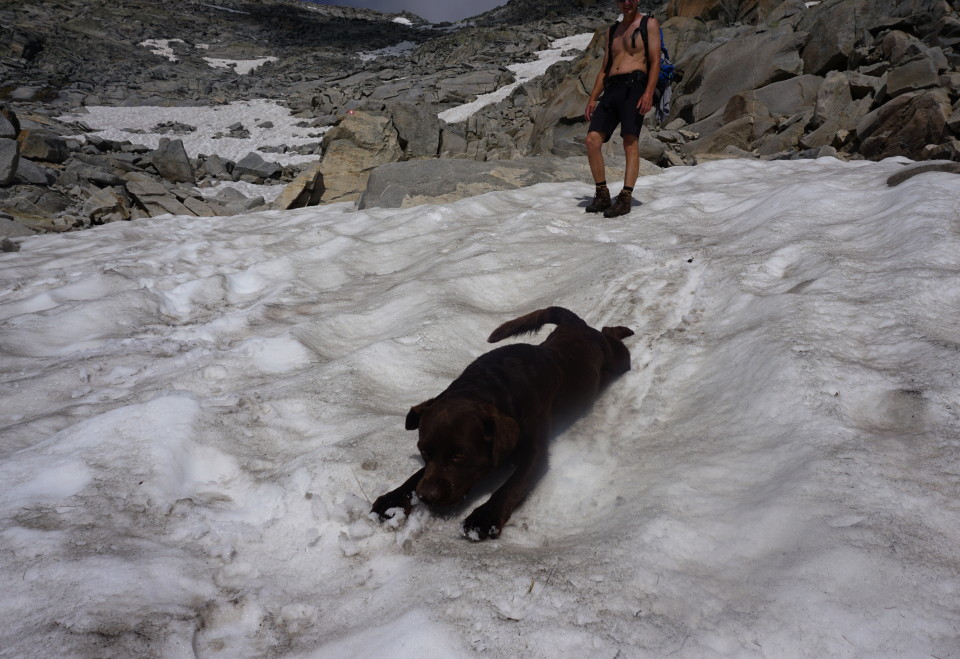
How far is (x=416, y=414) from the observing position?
86.4 inches

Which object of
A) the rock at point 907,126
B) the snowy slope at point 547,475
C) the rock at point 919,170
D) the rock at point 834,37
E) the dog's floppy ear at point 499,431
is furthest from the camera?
the rock at point 834,37

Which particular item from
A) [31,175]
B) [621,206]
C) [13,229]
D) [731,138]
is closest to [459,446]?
[621,206]

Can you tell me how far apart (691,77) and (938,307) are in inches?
585

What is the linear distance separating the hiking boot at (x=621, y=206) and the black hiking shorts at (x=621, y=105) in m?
0.67

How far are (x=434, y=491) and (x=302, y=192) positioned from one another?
952 cm

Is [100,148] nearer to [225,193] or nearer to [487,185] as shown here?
[225,193]

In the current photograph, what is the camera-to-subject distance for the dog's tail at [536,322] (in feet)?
10.4

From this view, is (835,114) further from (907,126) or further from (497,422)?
(497,422)

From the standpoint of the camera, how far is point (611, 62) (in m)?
5.82

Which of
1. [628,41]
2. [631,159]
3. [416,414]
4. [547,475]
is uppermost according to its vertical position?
[628,41]

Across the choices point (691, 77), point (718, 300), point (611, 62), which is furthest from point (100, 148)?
point (718, 300)

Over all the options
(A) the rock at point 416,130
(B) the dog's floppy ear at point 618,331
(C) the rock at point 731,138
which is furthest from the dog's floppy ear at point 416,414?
(A) the rock at point 416,130

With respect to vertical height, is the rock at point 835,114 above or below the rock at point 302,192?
above

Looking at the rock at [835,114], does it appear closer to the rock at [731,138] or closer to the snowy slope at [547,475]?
the rock at [731,138]
